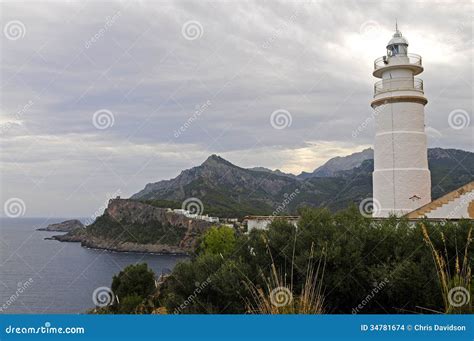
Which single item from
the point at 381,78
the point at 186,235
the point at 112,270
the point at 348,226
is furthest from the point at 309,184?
the point at 348,226

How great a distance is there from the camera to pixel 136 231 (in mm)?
109125

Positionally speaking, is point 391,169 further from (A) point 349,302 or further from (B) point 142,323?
(B) point 142,323

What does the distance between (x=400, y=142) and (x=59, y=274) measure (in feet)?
224

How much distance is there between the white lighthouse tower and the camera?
1544 cm

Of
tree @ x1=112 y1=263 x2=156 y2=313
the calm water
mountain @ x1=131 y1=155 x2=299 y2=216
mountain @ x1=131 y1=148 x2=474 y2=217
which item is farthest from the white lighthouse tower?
mountain @ x1=131 y1=155 x2=299 y2=216

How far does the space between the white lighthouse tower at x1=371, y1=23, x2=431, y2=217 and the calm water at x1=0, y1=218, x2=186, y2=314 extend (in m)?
37.3

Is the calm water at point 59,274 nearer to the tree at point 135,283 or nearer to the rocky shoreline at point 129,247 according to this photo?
the rocky shoreline at point 129,247

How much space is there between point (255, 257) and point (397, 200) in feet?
27.1

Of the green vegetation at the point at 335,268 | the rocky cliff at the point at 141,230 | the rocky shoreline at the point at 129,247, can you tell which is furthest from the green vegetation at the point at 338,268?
the rocky shoreline at the point at 129,247

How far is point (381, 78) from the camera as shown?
1684cm

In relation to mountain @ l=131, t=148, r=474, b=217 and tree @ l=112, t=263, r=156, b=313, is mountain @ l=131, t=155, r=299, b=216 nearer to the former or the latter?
mountain @ l=131, t=148, r=474, b=217

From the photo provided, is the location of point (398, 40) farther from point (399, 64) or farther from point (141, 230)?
point (141, 230)

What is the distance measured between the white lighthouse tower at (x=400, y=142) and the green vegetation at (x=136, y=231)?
86.6 metres

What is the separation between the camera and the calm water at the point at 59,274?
47.8 m
